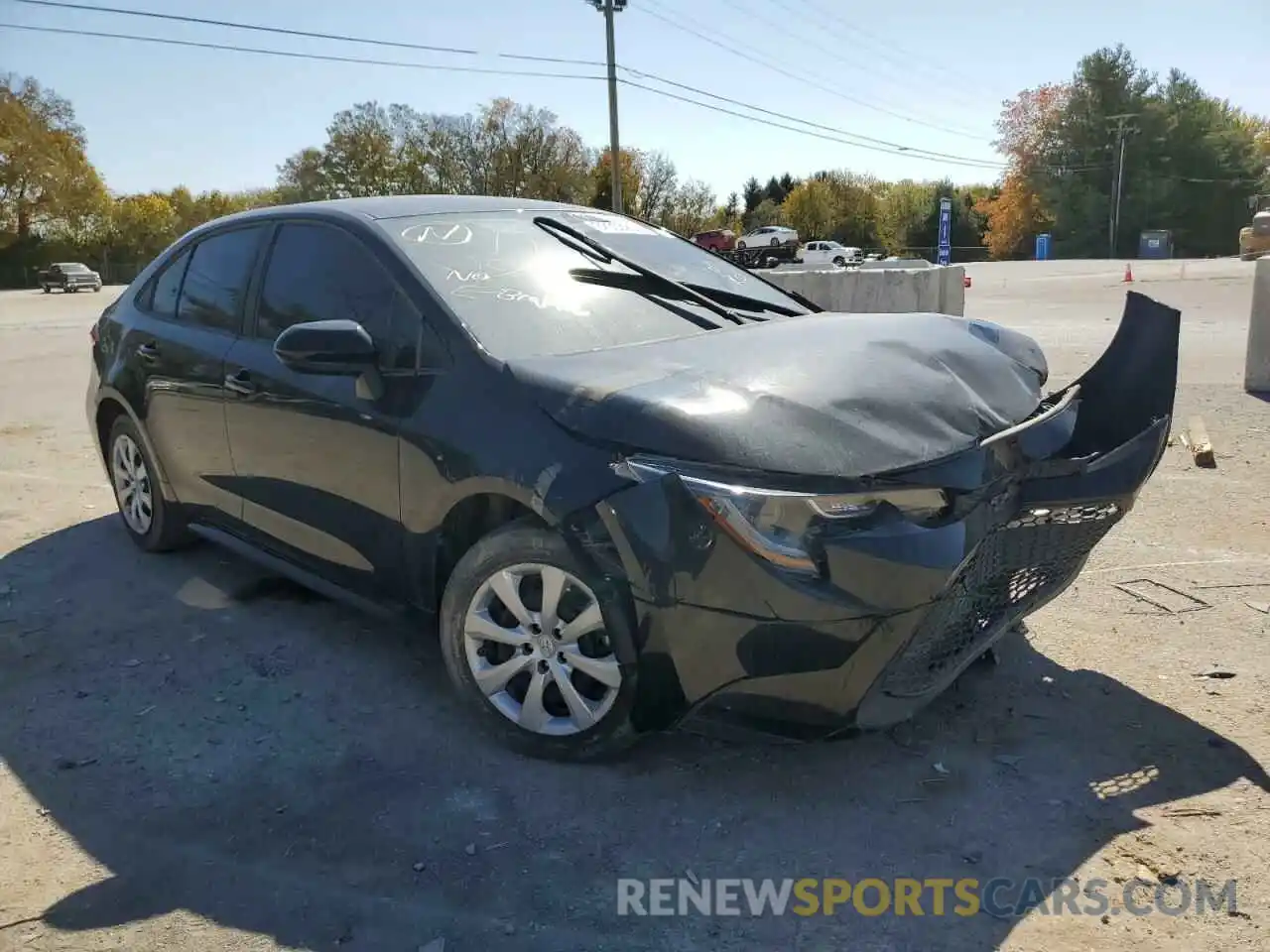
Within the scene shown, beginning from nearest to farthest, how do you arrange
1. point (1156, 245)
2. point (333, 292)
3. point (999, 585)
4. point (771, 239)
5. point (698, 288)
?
point (999, 585), point (333, 292), point (698, 288), point (771, 239), point (1156, 245)

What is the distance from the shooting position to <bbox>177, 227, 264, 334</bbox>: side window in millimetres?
4191

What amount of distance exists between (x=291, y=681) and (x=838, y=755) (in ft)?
6.48

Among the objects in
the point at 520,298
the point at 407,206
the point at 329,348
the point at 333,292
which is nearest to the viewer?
the point at 329,348

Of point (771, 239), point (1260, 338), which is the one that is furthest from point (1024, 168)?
point (1260, 338)

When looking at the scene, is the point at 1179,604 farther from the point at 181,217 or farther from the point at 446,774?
the point at 181,217

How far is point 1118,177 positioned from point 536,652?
73.0m

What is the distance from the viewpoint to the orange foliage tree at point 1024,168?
70812 millimetres

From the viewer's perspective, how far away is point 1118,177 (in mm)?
65500

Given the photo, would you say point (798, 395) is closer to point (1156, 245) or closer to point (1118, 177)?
point (1156, 245)

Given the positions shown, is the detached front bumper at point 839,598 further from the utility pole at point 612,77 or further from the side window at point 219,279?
the utility pole at point 612,77

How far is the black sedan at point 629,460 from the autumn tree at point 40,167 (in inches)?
2532

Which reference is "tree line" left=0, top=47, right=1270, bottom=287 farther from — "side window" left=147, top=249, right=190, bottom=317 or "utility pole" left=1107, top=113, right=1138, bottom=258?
"side window" left=147, top=249, right=190, bottom=317

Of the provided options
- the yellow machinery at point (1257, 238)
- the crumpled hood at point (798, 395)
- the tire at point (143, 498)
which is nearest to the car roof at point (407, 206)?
the crumpled hood at point (798, 395)

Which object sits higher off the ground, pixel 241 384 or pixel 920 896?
pixel 241 384
